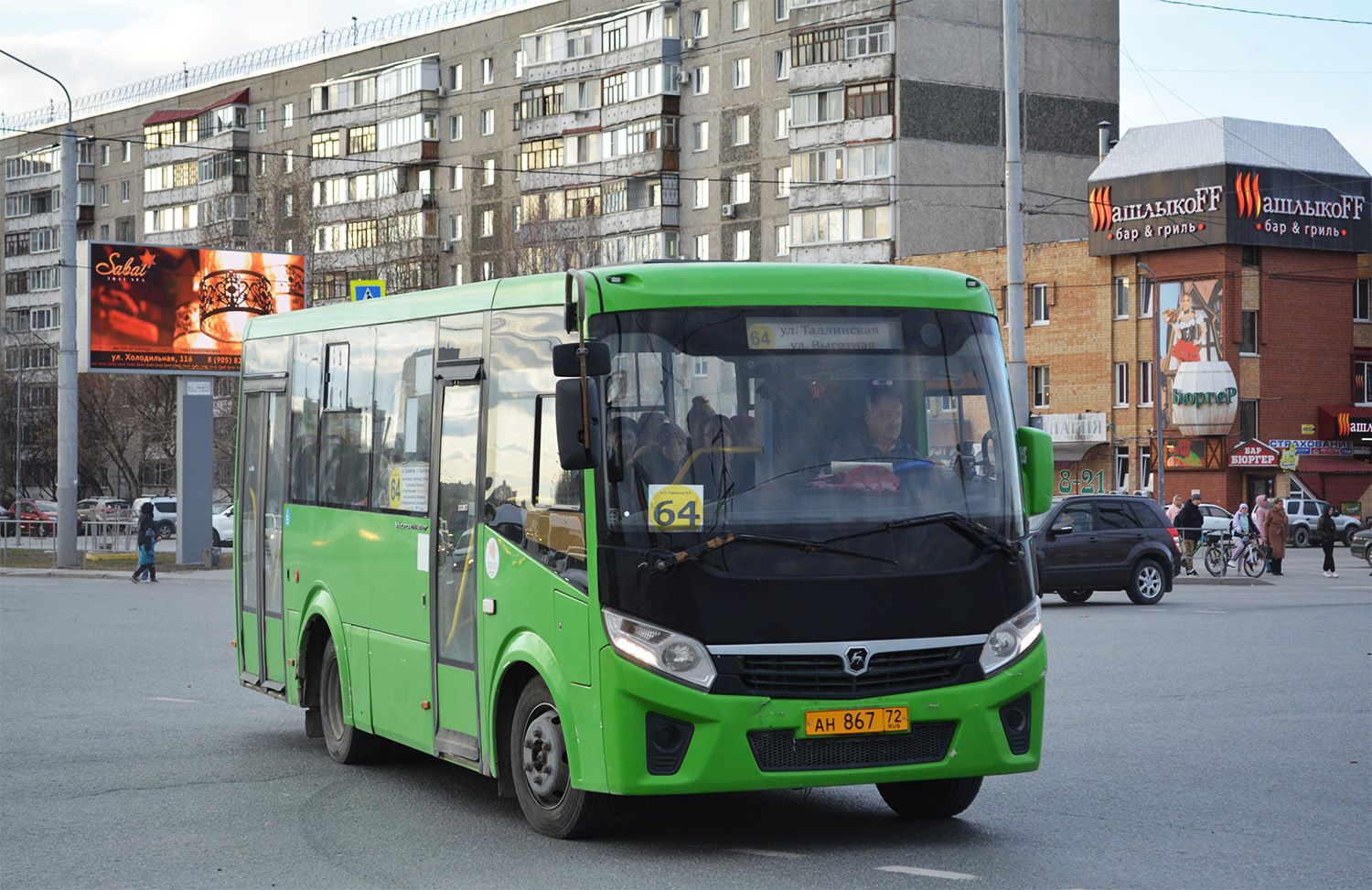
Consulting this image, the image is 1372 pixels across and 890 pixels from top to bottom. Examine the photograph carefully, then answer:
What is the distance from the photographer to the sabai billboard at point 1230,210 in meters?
57.4

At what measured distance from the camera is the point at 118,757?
11.1 metres

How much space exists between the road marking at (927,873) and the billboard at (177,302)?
117 feet

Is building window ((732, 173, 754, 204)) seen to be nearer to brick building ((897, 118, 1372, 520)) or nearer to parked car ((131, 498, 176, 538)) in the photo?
brick building ((897, 118, 1372, 520))

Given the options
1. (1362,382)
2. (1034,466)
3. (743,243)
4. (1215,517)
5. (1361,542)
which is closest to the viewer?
(1034,466)

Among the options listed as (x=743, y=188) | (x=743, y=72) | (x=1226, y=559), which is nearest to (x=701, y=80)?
(x=743, y=72)

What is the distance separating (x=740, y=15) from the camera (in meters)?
75.1

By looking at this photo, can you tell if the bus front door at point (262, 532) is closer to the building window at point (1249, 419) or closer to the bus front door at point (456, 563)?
the bus front door at point (456, 563)

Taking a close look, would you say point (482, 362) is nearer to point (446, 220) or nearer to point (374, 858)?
point (374, 858)

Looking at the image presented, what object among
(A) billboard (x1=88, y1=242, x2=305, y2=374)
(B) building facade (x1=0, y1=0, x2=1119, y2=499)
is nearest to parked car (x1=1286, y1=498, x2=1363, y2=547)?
(B) building facade (x1=0, y1=0, x2=1119, y2=499)

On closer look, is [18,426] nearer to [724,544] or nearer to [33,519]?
[33,519]

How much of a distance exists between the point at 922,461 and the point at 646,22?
232 feet

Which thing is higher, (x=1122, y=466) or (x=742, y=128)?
(x=742, y=128)

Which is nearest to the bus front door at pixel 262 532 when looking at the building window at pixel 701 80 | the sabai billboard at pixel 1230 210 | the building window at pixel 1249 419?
the sabai billboard at pixel 1230 210

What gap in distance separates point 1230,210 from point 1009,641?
171ft
